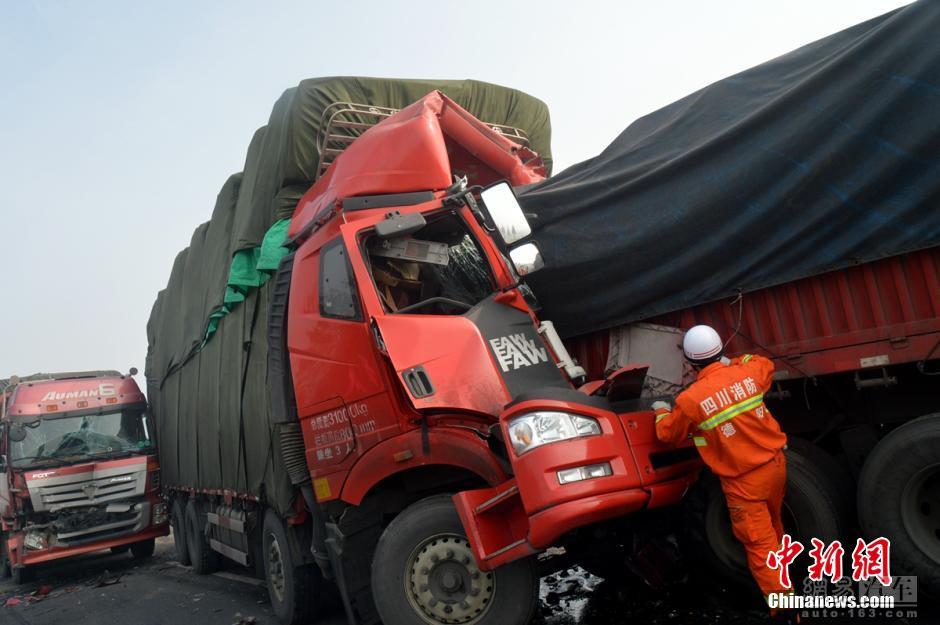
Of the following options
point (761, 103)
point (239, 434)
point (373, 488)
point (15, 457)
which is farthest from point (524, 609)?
point (15, 457)

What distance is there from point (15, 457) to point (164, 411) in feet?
6.87

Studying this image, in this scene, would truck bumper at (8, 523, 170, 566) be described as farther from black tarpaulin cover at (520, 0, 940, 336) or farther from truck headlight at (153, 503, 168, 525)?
black tarpaulin cover at (520, 0, 940, 336)

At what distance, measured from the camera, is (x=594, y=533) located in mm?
3412

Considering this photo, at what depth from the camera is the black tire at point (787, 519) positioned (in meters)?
3.30

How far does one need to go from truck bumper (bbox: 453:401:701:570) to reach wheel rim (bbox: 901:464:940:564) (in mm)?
938

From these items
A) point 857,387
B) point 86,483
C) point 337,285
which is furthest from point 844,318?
point 86,483

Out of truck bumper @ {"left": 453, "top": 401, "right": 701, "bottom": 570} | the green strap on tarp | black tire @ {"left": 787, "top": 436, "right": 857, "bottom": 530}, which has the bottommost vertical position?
black tire @ {"left": 787, "top": 436, "right": 857, "bottom": 530}

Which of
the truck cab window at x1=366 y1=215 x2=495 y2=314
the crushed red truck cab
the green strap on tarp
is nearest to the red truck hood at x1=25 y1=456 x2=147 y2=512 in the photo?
the green strap on tarp

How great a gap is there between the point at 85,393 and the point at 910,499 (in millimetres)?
11282

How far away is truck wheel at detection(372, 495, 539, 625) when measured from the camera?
3.23m

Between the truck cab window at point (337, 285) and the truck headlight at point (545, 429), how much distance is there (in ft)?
4.54

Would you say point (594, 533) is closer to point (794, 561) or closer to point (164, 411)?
point (794, 561)

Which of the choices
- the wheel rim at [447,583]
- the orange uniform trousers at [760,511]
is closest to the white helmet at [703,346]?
the orange uniform trousers at [760,511]

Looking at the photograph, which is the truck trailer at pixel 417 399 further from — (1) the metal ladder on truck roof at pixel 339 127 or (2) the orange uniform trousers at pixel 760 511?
(2) the orange uniform trousers at pixel 760 511
